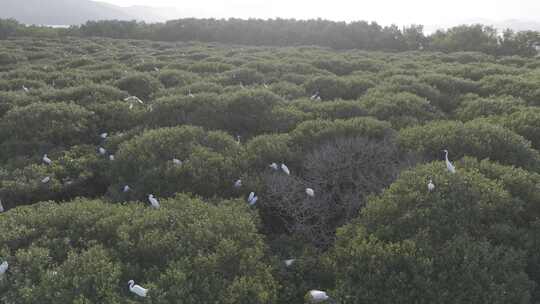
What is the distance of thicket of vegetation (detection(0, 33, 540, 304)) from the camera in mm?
4895

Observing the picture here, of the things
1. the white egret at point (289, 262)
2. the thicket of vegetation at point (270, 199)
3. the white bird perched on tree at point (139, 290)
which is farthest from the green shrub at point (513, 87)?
the white bird perched on tree at point (139, 290)

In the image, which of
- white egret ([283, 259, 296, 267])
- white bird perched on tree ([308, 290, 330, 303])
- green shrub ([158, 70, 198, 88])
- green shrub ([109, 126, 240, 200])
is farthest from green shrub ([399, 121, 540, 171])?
green shrub ([158, 70, 198, 88])

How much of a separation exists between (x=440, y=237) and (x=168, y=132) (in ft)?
19.3

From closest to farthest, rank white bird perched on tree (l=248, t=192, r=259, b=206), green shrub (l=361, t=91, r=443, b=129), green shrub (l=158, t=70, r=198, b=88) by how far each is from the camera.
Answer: white bird perched on tree (l=248, t=192, r=259, b=206) < green shrub (l=361, t=91, r=443, b=129) < green shrub (l=158, t=70, r=198, b=88)

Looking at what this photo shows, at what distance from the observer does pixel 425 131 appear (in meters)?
8.80

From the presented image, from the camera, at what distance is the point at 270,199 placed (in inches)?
280

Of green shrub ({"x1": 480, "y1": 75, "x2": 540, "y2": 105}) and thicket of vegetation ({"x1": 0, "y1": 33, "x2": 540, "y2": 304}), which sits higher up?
green shrub ({"x1": 480, "y1": 75, "x2": 540, "y2": 105})

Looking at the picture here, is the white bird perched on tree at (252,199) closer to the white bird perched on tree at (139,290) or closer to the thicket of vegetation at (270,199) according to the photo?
the thicket of vegetation at (270,199)

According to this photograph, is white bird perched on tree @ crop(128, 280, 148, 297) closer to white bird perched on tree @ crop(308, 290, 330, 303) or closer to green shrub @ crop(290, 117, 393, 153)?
white bird perched on tree @ crop(308, 290, 330, 303)

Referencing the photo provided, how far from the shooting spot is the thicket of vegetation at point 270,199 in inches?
193

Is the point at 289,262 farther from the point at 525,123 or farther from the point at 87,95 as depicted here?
the point at 87,95

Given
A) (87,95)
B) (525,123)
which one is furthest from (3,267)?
(525,123)

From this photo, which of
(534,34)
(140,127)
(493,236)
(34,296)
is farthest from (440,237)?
(534,34)

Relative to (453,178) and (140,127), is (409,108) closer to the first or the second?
(453,178)
